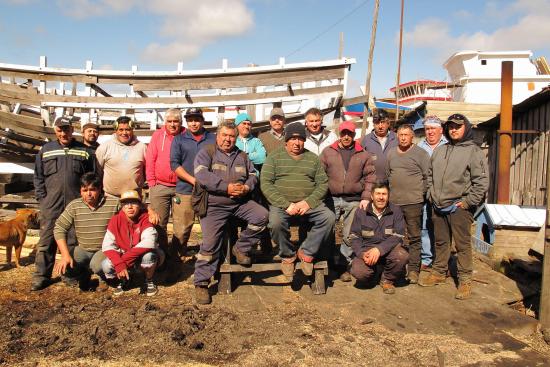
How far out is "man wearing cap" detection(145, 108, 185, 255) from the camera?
5059 mm

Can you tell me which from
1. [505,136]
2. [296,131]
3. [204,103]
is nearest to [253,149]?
[296,131]

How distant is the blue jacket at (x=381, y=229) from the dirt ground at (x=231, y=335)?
0.60 m

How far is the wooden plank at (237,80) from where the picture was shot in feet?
25.4

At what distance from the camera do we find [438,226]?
489cm

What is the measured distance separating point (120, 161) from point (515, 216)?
5749 millimetres

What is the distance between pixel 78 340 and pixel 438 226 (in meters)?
3.97

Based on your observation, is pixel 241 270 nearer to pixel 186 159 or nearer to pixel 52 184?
pixel 186 159

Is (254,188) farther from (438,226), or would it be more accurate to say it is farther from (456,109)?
(456,109)

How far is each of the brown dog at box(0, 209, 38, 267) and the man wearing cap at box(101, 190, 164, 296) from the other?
78.8 inches

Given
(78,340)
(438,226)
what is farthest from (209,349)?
(438,226)

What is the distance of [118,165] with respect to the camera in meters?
4.97

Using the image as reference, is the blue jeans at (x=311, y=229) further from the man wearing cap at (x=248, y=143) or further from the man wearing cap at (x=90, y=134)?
the man wearing cap at (x=90, y=134)

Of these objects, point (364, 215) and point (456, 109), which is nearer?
point (364, 215)

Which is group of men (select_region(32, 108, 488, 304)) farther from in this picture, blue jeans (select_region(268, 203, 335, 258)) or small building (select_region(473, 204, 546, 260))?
small building (select_region(473, 204, 546, 260))
